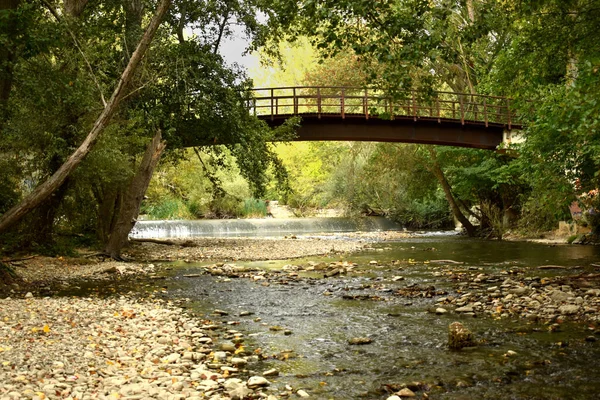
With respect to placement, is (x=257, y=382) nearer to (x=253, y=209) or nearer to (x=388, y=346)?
(x=388, y=346)

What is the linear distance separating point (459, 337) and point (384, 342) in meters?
1.01

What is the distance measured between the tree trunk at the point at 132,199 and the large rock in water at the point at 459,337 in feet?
44.0

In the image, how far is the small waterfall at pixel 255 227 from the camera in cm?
3641

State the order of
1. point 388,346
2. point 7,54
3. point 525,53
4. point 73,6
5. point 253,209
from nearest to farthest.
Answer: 1. point 388,346
2. point 525,53
3. point 7,54
4. point 73,6
5. point 253,209

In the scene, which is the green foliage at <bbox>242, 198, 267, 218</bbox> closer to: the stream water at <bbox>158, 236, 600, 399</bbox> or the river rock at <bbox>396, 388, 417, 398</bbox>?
the stream water at <bbox>158, 236, 600, 399</bbox>

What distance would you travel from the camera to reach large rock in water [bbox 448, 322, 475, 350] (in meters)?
7.50

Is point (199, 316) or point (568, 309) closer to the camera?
point (568, 309)

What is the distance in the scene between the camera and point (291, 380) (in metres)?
6.35

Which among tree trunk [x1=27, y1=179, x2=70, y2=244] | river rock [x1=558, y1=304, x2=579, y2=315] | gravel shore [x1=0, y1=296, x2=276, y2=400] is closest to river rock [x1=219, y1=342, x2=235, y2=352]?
gravel shore [x1=0, y1=296, x2=276, y2=400]

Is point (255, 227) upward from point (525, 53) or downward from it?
downward

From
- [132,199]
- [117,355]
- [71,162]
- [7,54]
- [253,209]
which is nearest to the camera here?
[117,355]

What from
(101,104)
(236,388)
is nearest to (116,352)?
(236,388)

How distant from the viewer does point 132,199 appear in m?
19.0

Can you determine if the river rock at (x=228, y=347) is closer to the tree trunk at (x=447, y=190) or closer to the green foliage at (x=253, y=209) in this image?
the tree trunk at (x=447, y=190)
